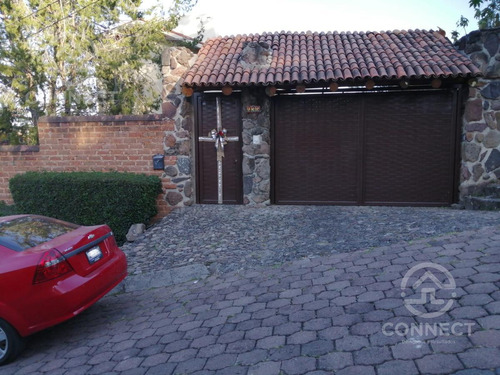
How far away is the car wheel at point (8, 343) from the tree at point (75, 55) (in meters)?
8.61

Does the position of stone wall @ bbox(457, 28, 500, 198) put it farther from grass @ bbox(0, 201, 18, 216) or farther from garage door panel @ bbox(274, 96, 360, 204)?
grass @ bbox(0, 201, 18, 216)

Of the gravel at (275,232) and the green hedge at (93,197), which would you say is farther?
the green hedge at (93,197)

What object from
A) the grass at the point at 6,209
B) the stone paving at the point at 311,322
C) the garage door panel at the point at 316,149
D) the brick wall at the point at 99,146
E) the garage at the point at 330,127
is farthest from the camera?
the grass at the point at 6,209

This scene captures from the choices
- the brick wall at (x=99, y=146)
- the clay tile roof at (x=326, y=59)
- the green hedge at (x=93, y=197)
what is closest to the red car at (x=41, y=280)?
the green hedge at (x=93, y=197)

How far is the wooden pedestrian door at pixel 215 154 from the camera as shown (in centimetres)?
834

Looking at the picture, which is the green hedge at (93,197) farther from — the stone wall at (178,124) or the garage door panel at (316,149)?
the garage door panel at (316,149)

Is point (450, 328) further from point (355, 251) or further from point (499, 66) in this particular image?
point (499, 66)

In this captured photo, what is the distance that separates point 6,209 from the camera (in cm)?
879

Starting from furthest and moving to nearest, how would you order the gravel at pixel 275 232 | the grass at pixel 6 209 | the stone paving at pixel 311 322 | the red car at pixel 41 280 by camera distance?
1. the grass at pixel 6 209
2. the gravel at pixel 275 232
3. the red car at pixel 41 280
4. the stone paving at pixel 311 322

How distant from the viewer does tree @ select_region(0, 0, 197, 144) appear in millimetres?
10102

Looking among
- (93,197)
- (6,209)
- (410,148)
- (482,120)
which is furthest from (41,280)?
(482,120)

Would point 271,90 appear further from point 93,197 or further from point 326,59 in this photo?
point 93,197

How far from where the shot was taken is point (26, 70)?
10.9 m

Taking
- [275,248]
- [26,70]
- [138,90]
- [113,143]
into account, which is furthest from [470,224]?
[26,70]
